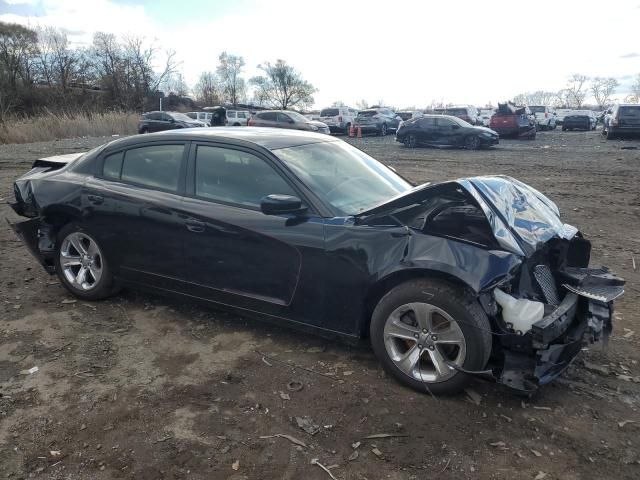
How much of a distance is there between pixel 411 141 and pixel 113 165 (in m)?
19.0

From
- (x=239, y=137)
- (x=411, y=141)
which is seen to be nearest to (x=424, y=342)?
(x=239, y=137)

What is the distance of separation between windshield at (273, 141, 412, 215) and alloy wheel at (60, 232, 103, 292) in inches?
80.3

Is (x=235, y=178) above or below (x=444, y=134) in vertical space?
above

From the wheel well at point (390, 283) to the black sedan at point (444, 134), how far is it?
18908 mm

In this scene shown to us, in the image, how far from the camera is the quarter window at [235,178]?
3699mm

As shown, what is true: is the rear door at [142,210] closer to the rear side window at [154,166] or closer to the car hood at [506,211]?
the rear side window at [154,166]

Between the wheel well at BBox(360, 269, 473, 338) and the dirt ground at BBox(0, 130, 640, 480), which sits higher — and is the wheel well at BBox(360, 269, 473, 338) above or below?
above

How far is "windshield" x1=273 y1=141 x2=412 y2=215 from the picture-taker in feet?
12.0

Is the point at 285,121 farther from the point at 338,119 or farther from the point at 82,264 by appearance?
the point at 82,264

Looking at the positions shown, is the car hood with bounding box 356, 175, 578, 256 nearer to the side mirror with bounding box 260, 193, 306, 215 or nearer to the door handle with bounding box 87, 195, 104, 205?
the side mirror with bounding box 260, 193, 306, 215

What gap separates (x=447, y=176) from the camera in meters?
12.8

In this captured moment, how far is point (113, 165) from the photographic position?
4.45 m

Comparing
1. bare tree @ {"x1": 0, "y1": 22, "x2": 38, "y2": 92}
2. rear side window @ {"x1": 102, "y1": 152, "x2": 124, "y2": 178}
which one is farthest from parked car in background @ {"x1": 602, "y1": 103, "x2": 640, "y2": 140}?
bare tree @ {"x1": 0, "y1": 22, "x2": 38, "y2": 92}

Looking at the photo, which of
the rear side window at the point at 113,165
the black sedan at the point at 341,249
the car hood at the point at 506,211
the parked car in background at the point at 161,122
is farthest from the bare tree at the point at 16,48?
the car hood at the point at 506,211
